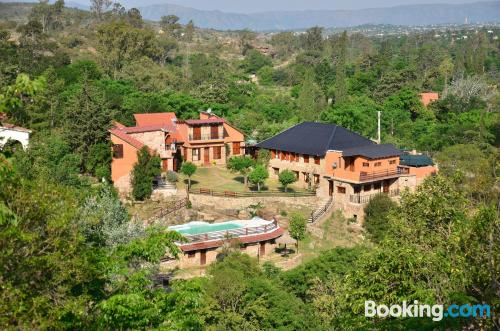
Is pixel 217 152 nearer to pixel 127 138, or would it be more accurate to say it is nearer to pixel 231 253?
pixel 127 138

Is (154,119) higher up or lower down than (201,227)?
higher up

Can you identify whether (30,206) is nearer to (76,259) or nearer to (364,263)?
(76,259)

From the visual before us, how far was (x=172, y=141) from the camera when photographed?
39.8 metres

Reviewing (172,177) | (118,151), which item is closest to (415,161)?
(172,177)

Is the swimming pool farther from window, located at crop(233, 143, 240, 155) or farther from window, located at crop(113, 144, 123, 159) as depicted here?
window, located at crop(233, 143, 240, 155)

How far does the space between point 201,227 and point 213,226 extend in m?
0.61

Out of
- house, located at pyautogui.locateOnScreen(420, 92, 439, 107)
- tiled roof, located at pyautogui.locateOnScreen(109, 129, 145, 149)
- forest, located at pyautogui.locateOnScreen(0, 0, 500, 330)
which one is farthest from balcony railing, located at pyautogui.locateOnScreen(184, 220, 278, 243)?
house, located at pyautogui.locateOnScreen(420, 92, 439, 107)

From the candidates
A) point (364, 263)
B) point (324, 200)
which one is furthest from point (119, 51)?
point (364, 263)

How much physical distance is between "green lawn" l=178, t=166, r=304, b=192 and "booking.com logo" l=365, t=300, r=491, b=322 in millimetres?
22894

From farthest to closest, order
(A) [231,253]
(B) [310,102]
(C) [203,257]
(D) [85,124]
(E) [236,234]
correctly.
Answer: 1. (B) [310,102]
2. (D) [85,124]
3. (E) [236,234]
4. (C) [203,257]
5. (A) [231,253]

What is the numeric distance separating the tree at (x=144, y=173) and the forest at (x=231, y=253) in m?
1.97

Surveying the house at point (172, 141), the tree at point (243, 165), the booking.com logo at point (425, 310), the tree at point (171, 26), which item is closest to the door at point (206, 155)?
the house at point (172, 141)

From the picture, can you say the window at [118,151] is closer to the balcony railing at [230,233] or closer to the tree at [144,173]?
→ the tree at [144,173]

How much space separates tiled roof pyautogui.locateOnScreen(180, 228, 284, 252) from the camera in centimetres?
2708
